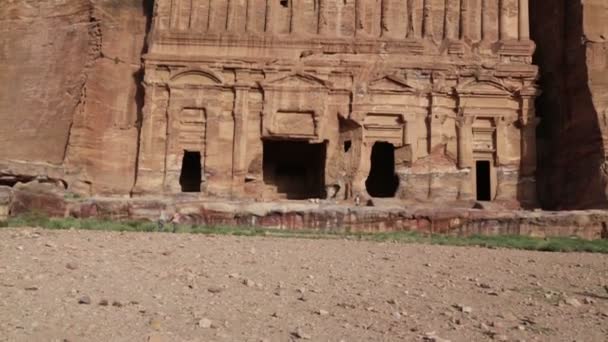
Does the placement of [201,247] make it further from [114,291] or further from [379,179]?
[379,179]

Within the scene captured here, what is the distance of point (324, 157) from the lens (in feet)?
71.4

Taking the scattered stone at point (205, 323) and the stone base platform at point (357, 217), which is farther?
the stone base platform at point (357, 217)

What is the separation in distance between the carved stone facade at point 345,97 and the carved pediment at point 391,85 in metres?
0.04

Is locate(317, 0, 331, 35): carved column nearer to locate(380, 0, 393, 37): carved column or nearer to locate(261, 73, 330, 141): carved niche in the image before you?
locate(380, 0, 393, 37): carved column

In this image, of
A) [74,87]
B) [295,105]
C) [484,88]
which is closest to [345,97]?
[295,105]

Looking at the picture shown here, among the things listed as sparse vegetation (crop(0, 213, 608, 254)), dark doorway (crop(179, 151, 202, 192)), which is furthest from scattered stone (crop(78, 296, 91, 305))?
dark doorway (crop(179, 151, 202, 192))

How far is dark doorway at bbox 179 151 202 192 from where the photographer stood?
2281 cm

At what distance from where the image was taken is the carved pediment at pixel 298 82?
69.5ft

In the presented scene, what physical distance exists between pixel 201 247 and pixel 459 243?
17.0ft

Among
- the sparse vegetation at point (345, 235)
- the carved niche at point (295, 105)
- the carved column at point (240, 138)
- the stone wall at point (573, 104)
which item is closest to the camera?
the sparse vegetation at point (345, 235)

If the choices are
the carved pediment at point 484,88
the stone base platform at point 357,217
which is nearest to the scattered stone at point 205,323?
the stone base platform at point 357,217

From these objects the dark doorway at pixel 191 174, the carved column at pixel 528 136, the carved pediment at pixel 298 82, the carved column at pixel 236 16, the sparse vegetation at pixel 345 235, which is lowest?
the sparse vegetation at pixel 345 235

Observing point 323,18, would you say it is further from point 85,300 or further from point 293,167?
point 85,300

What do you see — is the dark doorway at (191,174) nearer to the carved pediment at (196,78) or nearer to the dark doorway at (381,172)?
the carved pediment at (196,78)
